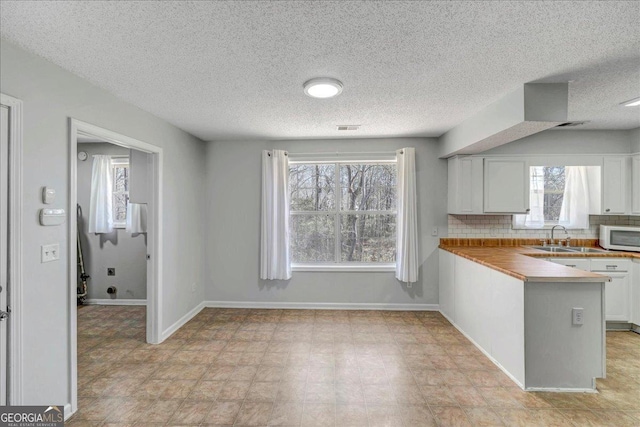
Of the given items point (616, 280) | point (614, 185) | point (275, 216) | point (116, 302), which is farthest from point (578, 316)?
point (116, 302)

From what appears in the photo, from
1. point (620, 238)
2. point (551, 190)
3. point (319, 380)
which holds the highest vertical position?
point (551, 190)

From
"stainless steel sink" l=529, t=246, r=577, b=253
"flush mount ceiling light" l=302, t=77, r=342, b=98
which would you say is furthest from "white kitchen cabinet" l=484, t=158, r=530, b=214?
"flush mount ceiling light" l=302, t=77, r=342, b=98

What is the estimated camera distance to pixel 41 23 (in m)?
1.57

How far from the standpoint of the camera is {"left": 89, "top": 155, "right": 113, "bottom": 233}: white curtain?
4.44 m

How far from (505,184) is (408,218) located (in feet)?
4.11

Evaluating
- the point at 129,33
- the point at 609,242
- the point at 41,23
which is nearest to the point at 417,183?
the point at 609,242

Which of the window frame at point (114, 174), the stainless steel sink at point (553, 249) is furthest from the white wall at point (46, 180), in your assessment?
the stainless steel sink at point (553, 249)

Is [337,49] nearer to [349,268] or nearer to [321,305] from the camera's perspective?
[349,268]

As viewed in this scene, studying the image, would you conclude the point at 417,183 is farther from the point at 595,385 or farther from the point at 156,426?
the point at 156,426

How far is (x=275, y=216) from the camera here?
4.20 meters

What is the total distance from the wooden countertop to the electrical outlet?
24cm

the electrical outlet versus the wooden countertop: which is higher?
the wooden countertop

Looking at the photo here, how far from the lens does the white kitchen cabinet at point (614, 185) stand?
3.82m

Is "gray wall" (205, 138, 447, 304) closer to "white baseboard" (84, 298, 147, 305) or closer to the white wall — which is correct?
"white baseboard" (84, 298, 147, 305)
